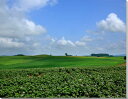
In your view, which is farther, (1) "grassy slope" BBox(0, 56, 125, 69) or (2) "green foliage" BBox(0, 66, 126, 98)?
(1) "grassy slope" BBox(0, 56, 125, 69)

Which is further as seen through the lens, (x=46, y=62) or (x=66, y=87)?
(x=46, y=62)

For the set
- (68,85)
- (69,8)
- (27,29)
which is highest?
(69,8)

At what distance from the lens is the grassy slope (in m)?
7.63

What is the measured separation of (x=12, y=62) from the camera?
829 centimetres

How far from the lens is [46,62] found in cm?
804

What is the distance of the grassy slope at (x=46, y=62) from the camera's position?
763 centimetres

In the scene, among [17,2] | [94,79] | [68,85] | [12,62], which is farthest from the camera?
[12,62]

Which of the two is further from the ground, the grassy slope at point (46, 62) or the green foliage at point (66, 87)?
the grassy slope at point (46, 62)

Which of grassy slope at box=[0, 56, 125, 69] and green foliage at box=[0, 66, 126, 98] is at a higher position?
grassy slope at box=[0, 56, 125, 69]

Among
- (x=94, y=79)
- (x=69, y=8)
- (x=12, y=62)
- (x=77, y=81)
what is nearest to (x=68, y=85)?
(x=77, y=81)

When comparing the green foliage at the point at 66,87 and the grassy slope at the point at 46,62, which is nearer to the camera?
the green foliage at the point at 66,87

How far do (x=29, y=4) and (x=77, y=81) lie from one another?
6.44 ft

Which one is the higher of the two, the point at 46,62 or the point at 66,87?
the point at 46,62

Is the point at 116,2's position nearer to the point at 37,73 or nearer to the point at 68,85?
the point at 68,85
